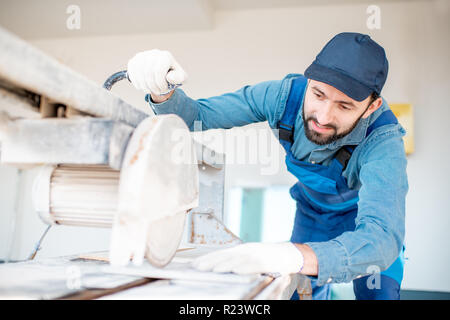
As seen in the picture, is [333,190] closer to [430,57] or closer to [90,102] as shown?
[90,102]

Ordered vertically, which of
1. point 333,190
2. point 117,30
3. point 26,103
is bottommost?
point 333,190

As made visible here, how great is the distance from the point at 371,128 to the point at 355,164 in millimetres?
132

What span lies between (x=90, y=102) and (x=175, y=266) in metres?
0.38

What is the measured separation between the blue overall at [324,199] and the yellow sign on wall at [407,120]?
194 centimetres

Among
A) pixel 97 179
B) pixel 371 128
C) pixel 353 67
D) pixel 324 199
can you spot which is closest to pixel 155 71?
→ pixel 97 179

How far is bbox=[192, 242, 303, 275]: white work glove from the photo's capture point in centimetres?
71

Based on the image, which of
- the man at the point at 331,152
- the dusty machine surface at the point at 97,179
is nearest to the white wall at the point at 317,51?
the man at the point at 331,152

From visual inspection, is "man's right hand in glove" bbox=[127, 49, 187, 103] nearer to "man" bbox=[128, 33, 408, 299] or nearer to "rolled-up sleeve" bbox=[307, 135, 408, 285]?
Result: "man" bbox=[128, 33, 408, 299]

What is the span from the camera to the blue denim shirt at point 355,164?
858mm

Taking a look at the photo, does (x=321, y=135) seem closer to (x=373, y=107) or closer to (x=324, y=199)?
(x=373, y=107)

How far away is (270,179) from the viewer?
3.57 m

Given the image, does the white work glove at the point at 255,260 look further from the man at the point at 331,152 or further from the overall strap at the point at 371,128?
the overall strap at the point at 371,128
